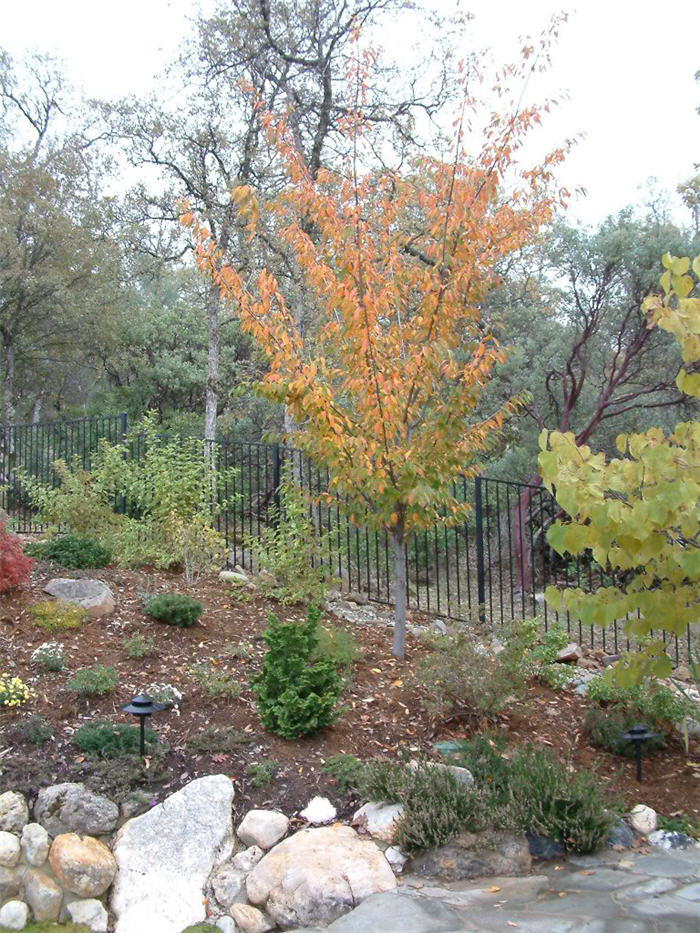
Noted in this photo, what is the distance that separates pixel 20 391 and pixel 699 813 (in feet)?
79.4

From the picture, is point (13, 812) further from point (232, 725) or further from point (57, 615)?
point (57, 615)

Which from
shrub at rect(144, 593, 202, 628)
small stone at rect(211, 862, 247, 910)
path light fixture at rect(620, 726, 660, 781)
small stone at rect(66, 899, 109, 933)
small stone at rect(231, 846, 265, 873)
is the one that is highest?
shrub at rect(144, 593, 202, 628)

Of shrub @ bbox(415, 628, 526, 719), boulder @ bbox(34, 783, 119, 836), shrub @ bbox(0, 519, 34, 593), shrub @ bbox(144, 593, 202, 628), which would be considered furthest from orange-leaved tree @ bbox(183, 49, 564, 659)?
boulder @ bbox(34, 783, 119, 836)

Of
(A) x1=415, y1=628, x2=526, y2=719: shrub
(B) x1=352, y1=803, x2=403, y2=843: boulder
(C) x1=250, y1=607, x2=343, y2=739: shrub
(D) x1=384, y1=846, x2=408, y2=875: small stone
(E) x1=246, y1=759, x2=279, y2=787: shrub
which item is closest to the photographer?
(D) x1=384, y1=846, x2=408, y2=875: small stone

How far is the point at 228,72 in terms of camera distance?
14.1m

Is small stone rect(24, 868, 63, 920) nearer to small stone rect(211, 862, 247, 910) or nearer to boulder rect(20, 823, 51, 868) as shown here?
boulder rect(20, 823, 51, 868)

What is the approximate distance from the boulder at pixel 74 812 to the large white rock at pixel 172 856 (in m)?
0.11

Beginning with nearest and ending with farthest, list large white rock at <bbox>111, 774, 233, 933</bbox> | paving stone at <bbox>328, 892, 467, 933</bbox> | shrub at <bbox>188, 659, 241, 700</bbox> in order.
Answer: paving stone at <bbox>328, 892, 467, 933</bbox> < large white rock at <bbox>111, 774, 233, 933</bbox> < shrub at <bbox>188, 659, 241, 700</bbox>

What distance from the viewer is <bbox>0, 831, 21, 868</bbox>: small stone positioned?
3885 mm

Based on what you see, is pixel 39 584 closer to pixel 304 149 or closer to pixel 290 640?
pixel 290 640

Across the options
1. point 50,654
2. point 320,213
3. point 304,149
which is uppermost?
point 304,149

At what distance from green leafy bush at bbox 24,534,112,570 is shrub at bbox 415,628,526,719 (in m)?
4.06

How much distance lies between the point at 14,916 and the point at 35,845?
33 centimetres

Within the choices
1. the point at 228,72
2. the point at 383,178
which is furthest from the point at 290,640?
the point at 228,72
